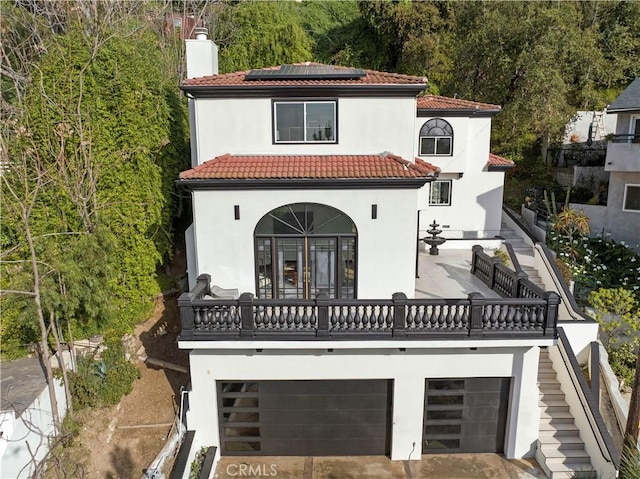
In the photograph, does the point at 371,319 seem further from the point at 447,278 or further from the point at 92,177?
the point at 92,177

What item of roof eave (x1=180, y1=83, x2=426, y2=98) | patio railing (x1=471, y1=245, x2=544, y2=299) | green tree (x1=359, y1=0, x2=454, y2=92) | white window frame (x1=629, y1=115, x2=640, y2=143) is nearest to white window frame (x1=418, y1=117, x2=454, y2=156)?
patio railing (x1=471, y1=245, x2=544, y2=299)

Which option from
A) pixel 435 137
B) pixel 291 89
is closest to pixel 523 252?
pixel 435 137

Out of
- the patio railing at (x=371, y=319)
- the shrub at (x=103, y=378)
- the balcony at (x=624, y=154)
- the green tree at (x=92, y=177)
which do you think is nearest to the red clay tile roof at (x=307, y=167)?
the patio railing at (x=371, y=319)

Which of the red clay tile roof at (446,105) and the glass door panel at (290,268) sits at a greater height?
the red clay tile roof at (446,105)

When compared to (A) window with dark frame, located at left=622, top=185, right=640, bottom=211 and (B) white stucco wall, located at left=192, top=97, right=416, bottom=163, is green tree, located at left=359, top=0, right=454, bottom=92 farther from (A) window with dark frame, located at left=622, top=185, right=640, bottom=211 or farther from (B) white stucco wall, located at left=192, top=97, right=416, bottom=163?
(B) white stucco wall, located at left=192, top=97, right=416, bottom=163

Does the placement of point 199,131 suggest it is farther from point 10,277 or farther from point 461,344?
point 461,344

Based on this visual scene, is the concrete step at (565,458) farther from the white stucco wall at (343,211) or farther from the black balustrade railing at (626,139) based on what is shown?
the black balustrade railing at (626,139)

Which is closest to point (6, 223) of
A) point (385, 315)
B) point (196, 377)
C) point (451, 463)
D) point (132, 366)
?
point (132, 366)
